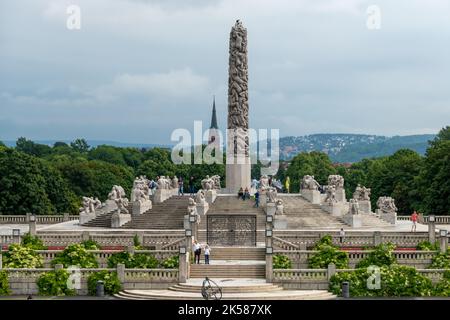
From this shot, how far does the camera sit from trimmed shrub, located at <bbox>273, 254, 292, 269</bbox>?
60.6 metres

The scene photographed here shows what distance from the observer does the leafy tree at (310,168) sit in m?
165

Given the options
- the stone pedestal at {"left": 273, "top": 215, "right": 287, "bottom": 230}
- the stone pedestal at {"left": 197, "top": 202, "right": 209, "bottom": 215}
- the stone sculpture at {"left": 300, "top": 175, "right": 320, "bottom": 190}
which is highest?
the stone sculpture at {"left": 300, "top": 175, "right": 320, "bottom": 190}

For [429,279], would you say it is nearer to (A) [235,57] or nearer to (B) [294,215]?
(B) [294,215]

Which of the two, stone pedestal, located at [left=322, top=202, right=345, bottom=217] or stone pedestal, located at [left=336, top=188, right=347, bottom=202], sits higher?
stone pedestal, located at [left=336, top=188, right=347, bottom=202]

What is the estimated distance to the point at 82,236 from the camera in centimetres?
6944

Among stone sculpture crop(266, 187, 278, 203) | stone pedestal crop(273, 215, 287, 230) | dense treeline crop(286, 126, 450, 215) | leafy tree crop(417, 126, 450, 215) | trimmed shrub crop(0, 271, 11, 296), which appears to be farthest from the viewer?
dense treeline crop(286, 126, 450, 215)

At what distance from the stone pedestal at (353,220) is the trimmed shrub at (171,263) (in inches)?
894

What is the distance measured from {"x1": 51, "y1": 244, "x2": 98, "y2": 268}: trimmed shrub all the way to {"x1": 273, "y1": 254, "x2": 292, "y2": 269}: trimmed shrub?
9.31 meters

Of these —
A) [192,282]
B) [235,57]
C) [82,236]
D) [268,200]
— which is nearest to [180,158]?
[235,57]

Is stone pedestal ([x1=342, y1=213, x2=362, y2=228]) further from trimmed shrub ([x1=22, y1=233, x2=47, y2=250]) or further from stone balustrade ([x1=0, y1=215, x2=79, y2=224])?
stone balustrade ([x1=0, y1=215, x2=79, y2=224])

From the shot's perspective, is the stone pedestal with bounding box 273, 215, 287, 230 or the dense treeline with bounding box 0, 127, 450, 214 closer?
the stone pedestal with bounding box 273, 215, 287, 230

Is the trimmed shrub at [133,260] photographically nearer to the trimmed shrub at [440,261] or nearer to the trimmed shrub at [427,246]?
the trimmed shrub at [440,261]

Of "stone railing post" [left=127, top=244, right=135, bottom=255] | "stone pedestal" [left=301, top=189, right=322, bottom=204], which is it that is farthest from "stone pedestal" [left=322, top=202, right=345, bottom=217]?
"stone railing post" [left=127, top=244, right=135, bottom=255]
